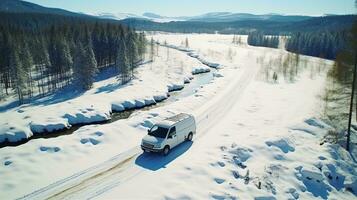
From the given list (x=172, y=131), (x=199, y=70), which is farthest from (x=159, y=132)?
(x=199, y=70)

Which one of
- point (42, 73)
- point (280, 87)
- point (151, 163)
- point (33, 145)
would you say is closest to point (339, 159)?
point (151, 163)

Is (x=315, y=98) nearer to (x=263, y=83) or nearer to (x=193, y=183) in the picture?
(x=263, y=83)

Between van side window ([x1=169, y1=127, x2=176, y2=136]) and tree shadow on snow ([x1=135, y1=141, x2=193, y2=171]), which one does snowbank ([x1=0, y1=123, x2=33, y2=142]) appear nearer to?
tree shadow on snow ([x1=135, y1=141, x2=193, y2=171])

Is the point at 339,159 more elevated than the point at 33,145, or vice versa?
the point at 33,145

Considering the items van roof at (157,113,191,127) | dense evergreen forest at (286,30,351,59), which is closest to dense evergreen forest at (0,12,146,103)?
van roof at (157,113,191,127)

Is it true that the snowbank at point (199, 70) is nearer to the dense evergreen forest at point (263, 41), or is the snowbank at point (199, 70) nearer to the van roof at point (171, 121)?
the van roof at point (171, 121)
